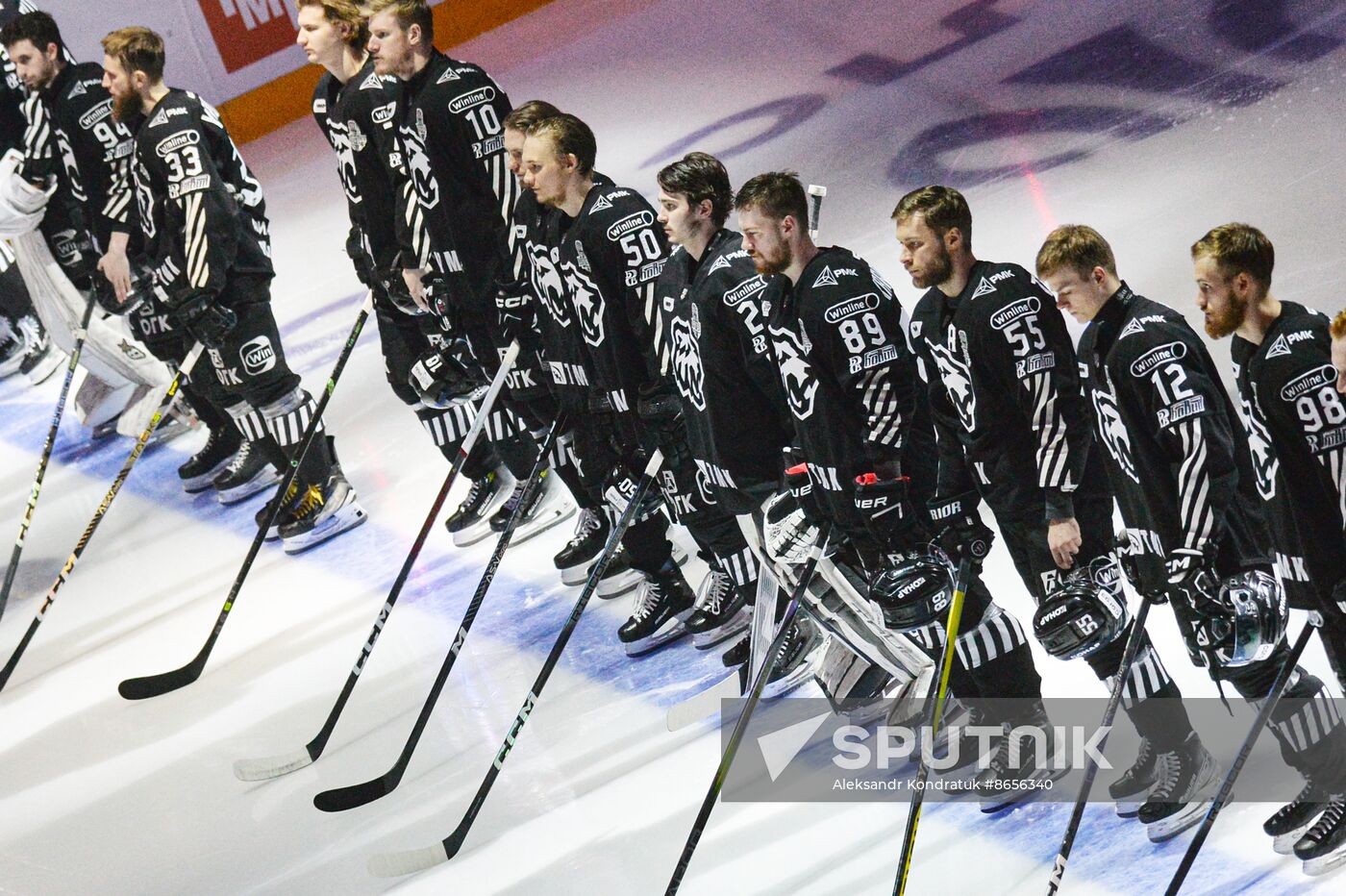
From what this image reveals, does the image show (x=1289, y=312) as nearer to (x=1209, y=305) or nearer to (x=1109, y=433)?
(x=1209, y=305)

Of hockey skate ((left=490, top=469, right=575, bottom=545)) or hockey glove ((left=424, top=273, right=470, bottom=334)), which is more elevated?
hockey glove ((left=424, top=273, right=470, bottom=334))

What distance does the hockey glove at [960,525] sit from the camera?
3.87m

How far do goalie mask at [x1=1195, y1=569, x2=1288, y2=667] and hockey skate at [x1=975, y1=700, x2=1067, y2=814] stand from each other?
0.61 meters

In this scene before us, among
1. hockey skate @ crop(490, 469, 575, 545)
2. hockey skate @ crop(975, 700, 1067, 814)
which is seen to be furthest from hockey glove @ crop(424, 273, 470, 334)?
hockey skate @ crop(975, 700, 1067, 814)

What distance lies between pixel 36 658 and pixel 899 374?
11.9 ft

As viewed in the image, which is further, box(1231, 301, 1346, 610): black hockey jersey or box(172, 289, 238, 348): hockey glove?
box(172, 289, 238, 348): hockey glove

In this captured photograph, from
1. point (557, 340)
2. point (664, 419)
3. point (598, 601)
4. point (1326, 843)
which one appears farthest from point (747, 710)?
point (598, 601)

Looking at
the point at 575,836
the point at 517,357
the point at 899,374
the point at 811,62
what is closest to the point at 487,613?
the point at 517,357

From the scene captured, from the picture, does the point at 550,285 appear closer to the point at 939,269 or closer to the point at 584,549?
the point at 584,549

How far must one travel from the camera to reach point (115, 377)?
7.51 metres

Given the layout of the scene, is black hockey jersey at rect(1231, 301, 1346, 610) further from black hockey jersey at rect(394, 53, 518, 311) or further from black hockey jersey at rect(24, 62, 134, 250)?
black hockey jersey at rect(24, 62, 134, 250)

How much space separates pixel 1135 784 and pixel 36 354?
6449 millimetres

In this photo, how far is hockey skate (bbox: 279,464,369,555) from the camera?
637 cm

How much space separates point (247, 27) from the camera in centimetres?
1066
